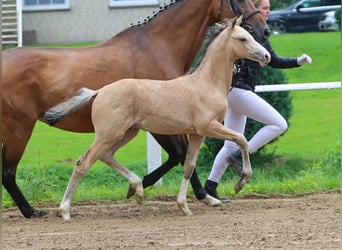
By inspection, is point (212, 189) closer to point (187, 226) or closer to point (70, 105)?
point (187, 226)

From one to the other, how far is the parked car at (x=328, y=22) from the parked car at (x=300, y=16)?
0.56ft

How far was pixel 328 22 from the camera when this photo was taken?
22641 millimetres

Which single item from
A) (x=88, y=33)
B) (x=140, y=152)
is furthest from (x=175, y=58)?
(x=88, y=33)

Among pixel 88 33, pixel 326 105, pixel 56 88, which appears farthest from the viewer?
pixel 88 33

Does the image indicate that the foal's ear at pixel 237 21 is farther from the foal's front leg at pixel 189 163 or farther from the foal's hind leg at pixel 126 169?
the foal's hind leg at pixel 126 169

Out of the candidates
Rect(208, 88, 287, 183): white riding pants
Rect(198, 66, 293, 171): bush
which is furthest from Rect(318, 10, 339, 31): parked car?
Rect(208, 88, 287, 183): white riding pants

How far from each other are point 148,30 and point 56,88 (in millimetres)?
974

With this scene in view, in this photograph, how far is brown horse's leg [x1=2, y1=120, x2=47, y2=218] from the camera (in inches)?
309

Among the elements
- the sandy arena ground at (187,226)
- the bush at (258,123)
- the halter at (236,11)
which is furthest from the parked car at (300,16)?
the halter at (236,11)

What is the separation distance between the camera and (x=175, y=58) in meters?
8.12

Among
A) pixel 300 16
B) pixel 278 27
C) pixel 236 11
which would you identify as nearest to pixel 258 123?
pixel 236 11

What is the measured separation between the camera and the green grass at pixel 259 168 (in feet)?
29.7

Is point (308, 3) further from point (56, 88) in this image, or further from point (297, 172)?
point (56, 88)

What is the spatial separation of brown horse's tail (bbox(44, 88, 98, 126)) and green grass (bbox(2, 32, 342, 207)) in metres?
1.53
